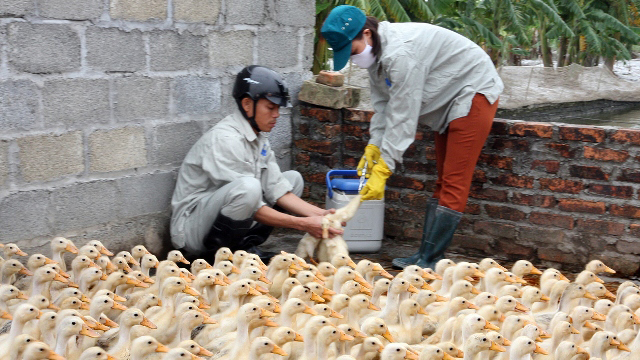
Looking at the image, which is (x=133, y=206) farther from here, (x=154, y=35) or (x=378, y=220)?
(x=378, y=220)

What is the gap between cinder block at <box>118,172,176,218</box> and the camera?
16.5 feet

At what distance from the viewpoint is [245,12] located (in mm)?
5617

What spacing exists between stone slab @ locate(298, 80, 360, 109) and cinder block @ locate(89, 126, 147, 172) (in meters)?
1.53

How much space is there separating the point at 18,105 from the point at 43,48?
1.14ft

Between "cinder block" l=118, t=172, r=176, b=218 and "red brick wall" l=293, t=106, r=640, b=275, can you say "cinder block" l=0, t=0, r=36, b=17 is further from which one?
"red brick wall" l=293, t=106, r=640, b=275

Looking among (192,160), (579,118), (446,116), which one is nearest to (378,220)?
(446,116)

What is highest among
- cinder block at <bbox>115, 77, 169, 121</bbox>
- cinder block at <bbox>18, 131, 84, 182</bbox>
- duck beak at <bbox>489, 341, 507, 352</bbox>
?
cinder block at <bbox>115, 77, 169, 121</bbox>

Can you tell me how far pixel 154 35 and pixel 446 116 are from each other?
194cm

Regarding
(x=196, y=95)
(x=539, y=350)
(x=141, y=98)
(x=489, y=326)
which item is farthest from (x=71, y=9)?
(x=539, y=350)

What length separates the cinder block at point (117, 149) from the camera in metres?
4.79

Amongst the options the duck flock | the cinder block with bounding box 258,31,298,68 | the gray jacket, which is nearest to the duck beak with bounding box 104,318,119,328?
the duck flock

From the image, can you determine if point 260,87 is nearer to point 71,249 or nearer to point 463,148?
point 463,148

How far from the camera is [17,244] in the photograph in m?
4.46

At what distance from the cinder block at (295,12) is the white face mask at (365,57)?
1218 mm
